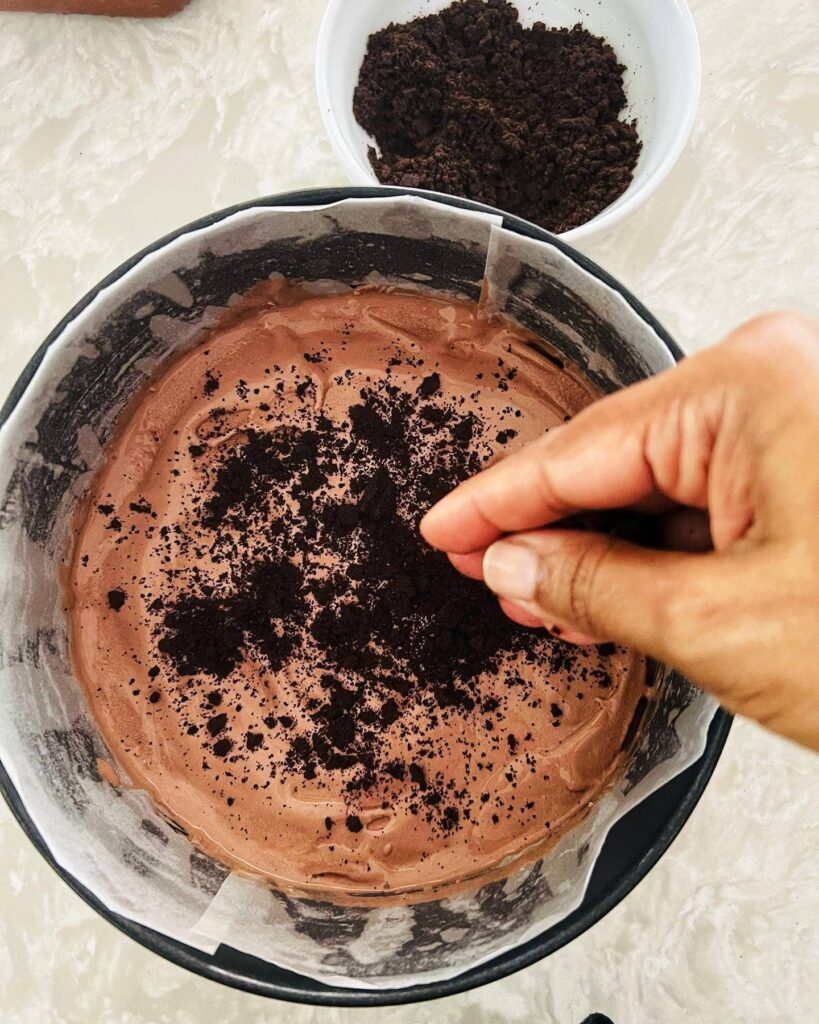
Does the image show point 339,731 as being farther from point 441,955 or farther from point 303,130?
point 303,130

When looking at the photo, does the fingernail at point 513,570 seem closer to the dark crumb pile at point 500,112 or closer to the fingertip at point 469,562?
the fingertip at point 469,562

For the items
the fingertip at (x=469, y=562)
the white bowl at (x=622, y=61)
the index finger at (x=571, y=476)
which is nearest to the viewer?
the index finger at (x=571, y=476)

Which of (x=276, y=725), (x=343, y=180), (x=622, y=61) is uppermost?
(x=622, y=61)

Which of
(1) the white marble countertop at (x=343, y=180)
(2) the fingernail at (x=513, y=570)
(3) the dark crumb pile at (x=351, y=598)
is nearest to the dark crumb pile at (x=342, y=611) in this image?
(3) the dark crumb pile at (x=351, y=598)

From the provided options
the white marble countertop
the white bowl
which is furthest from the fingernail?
the white marble countertop

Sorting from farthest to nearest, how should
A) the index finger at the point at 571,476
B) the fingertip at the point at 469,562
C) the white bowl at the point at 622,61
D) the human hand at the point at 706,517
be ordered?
the white bowl at the point at 622,61, the fingertip at the point at 469,562, the index finger at the point at 571,476, the human hand at the point at 706,517

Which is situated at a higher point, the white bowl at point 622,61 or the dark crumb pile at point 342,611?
the white bowl at point 622,61

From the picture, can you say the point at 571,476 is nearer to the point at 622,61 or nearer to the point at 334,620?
the point at 334,620

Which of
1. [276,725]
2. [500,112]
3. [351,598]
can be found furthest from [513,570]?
[500,112]
